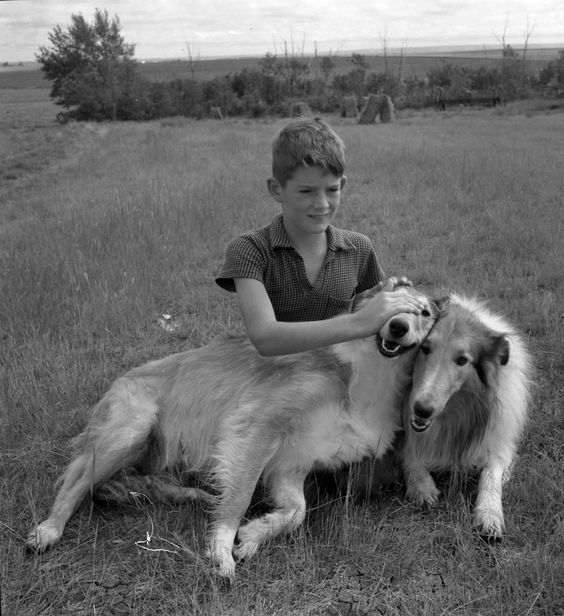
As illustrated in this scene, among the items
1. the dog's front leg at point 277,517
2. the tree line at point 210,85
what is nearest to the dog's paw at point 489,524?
the dog's front leg at point 277,517

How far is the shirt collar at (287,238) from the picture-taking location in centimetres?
340

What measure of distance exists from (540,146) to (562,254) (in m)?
10.2

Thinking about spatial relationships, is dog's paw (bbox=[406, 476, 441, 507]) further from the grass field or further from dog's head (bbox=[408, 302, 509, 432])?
dog's head (bbox=[408, 302, 509, 432])

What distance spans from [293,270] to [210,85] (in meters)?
50.0

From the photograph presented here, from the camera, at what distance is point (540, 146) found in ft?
51.2

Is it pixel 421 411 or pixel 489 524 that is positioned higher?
pixel 421 411

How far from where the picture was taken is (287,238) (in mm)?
3428

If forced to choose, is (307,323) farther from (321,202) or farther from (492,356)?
(492,356)

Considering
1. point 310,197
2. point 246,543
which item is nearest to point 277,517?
point 246,543

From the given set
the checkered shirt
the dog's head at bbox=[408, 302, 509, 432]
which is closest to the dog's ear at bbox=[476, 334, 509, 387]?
the dog's head at bbox=[408, 302, 509, 432]

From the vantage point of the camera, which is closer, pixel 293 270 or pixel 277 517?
pixel 277 517

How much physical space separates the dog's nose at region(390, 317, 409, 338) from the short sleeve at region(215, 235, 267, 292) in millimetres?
851

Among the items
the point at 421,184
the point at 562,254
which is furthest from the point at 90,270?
the point at 421,184

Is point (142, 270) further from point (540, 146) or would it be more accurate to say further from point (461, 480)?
point (540, 146)
